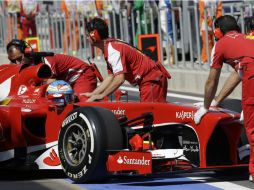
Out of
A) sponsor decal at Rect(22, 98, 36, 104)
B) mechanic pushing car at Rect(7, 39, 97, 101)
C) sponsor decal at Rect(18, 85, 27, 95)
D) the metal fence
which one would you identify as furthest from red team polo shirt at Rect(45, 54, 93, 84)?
the metal fence

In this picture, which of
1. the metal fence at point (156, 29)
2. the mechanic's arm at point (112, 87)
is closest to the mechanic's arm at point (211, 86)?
the mechanic's arm at point (112, 87)

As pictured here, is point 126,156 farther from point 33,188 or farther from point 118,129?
point 33,188

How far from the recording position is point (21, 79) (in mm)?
9641

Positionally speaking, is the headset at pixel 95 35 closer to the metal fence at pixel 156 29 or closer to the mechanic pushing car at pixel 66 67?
the mechanic pushing car at pixel 66 67

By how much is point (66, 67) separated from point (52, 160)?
221 cm

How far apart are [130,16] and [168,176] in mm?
9365

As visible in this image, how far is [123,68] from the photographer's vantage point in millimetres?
9242

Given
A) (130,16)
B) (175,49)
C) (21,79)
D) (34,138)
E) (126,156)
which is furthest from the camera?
(130,16)

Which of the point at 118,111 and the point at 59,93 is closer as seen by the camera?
the point at 118,111

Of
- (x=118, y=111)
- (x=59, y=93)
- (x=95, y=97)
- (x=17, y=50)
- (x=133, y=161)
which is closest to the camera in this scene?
(x=133, y=161)

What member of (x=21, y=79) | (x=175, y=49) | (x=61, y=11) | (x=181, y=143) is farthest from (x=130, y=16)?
(x=181, y=143)

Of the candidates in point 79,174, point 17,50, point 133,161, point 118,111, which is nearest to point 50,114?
point 118,111

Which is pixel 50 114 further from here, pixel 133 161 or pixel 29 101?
pixel 133 161

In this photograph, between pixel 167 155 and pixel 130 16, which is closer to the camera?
pixel 167 155
